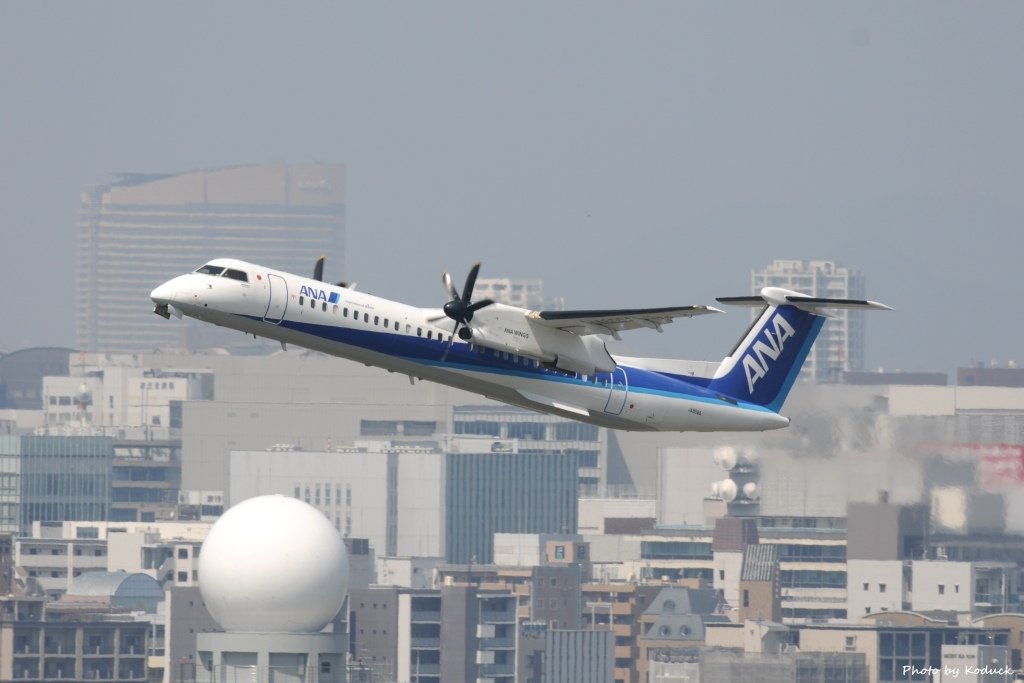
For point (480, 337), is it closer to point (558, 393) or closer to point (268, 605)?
point (558, 393)

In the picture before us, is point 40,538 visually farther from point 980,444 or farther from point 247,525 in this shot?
point 247,525

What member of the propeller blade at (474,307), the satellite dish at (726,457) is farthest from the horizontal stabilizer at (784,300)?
the satellite dish at (726,457)

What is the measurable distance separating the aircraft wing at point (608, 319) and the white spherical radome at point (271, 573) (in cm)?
2303

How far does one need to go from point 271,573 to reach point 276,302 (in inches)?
933

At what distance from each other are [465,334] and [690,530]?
128821mm

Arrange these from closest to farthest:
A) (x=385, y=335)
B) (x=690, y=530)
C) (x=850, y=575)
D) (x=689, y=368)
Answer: (x=385, y=335) → (x=689, y=368) → (x=850, y=575) → (x=690, y=530)

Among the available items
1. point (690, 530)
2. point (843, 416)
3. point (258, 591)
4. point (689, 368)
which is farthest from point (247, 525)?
point (690, 530)

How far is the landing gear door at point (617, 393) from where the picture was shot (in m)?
59.2

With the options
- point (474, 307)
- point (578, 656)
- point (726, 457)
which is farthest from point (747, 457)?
point (474, 307)

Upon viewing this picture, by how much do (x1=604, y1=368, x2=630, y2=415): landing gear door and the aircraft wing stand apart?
201 cm

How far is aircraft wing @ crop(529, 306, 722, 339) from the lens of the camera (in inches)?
2172

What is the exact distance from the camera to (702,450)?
198250mm

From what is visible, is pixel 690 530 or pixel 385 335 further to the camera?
pixel 690 530

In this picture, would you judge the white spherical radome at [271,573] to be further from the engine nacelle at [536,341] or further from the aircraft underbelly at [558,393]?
the engine nacelle at [536,341]
